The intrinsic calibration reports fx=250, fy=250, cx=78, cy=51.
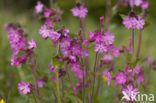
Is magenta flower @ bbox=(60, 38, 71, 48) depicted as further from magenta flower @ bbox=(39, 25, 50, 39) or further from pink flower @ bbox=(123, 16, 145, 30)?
pink flower @ bbox=(123, 16, 145, 30)

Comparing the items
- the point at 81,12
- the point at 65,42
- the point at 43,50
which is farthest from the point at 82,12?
the point at 43,50

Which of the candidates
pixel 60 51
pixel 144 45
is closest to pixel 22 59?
pixel 60 51

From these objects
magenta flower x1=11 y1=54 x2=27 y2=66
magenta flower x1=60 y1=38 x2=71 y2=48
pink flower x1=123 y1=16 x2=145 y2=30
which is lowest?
magenta flower x1=11 y1=54 x2=27 y2=66

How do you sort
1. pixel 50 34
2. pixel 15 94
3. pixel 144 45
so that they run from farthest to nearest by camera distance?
1. pixel 144 45
2. pixel 15 94
3. pixel 50 34

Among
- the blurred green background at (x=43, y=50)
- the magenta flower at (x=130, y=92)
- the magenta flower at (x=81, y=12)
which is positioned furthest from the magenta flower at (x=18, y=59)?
the magenta flower at (x=130, y=92)

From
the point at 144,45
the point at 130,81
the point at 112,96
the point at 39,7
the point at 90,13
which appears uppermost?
the point at 90,13

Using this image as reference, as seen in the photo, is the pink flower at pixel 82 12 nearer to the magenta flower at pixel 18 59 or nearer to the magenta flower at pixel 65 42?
the magenta flower at pixel 65 42

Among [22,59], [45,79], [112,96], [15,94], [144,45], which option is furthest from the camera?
[144,45]

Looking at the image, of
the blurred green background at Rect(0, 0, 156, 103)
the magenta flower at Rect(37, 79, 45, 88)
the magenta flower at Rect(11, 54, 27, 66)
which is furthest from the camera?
the blurred green background at Rect(0, 0, 156, 103)

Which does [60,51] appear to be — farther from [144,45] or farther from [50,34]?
[144,45]

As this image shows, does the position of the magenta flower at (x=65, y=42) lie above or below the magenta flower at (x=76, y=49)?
above

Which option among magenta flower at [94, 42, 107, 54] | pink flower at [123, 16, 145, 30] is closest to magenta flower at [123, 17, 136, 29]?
pink flower at [123, 16, 145, 30]
